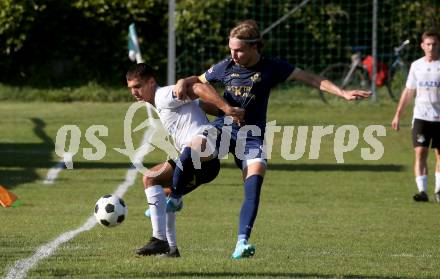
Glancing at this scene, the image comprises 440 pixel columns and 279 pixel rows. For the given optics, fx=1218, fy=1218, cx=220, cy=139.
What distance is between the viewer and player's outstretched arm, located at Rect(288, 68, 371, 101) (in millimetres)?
9352

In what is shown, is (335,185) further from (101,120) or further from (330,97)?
(330,97)

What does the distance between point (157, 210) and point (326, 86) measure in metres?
1.65

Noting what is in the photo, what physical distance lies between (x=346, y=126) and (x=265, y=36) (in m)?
5.97

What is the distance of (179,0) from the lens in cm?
2911

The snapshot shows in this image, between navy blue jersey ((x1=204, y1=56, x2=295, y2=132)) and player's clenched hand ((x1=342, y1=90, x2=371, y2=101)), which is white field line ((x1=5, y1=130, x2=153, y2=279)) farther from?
player's clenched hand ((x1=342, y1=90, x2=371, y2=101))

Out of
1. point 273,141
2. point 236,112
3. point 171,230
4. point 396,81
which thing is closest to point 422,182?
point 171,230

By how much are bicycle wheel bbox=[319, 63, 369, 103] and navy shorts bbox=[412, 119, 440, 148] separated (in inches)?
473

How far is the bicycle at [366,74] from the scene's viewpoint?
27.7 metres

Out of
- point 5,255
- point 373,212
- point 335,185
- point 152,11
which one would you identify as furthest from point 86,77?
point 5,255

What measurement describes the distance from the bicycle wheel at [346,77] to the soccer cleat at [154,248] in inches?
721

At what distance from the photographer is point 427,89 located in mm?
15477

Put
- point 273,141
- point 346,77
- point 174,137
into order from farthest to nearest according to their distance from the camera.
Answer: point 346,77 < point 273,141 < point 174,137

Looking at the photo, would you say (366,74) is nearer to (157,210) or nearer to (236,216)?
(236,216)

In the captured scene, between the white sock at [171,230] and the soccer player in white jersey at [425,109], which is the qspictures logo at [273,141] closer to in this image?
the soccer player in white jersey at [425,109]
